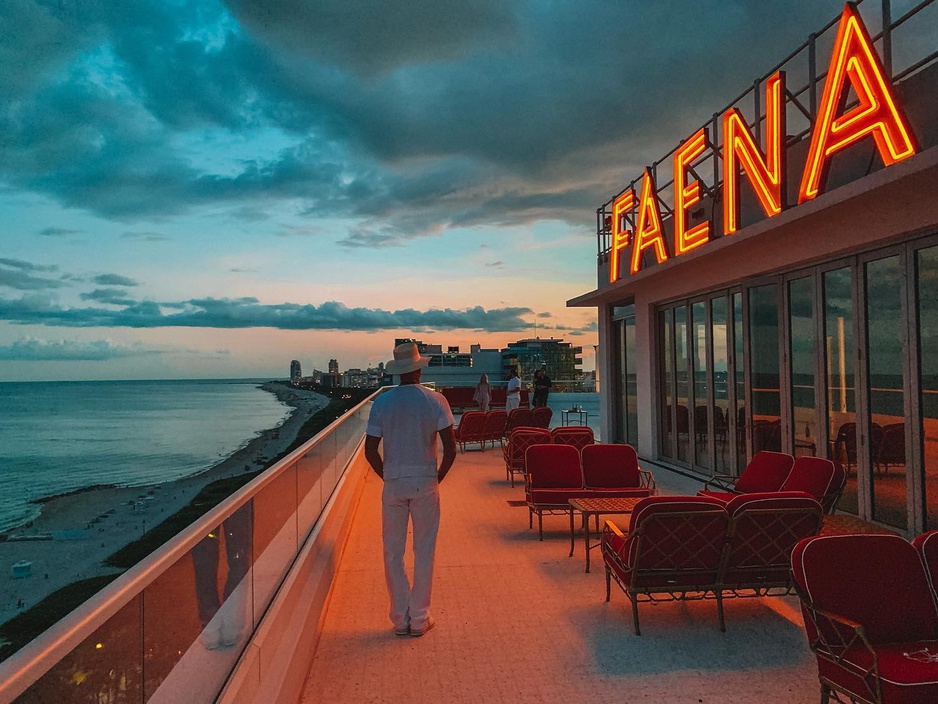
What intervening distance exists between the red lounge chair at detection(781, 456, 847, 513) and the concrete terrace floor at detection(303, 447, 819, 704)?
1.16 metres

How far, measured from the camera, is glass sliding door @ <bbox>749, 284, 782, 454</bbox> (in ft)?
30.4

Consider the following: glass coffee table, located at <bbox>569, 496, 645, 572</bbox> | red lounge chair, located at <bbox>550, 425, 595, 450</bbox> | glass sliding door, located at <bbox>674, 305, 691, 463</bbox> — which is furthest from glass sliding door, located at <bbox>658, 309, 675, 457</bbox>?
glass coffee table, located at <bbox>569, 496, 645, 572</bbox>

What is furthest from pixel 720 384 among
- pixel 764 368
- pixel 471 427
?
pixel 471 427

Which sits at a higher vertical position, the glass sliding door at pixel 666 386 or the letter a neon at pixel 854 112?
the letter a neon at pixel 854 112

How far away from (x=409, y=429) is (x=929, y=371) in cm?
483

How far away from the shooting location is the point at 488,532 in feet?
25.9

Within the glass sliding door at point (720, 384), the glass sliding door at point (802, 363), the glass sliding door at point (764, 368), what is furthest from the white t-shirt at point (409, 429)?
the glass sliding door at point (720, 384)

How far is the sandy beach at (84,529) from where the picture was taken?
2909 cm

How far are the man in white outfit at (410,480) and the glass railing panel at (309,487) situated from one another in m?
0.72

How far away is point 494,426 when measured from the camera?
15453mm

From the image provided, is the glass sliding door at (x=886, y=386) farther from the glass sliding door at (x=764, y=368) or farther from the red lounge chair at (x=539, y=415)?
the red lounge chair at (x=539, y=415)

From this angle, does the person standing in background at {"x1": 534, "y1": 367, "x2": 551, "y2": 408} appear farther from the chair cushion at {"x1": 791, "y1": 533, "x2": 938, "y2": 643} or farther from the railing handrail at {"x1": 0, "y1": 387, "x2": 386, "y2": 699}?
the railing handrail at {"x1": 0, "y1": 387, "x2": 386, "y2": 699}

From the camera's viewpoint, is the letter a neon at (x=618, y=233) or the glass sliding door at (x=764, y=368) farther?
the letter a neon at (x=618, y=233)

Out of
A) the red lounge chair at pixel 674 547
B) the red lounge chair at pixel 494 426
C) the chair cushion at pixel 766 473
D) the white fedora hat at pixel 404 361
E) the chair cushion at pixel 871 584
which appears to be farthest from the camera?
the red lounge chair at pixel 494 426
